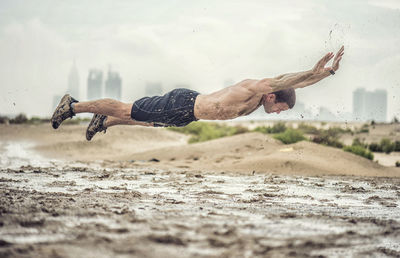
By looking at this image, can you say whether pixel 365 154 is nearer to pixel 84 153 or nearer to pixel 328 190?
pixel 328 190

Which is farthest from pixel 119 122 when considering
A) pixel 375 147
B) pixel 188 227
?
pixel 375 147

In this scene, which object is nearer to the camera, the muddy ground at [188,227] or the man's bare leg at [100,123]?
the muddy ground at [188,227]

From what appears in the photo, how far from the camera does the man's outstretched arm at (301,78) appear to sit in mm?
5260

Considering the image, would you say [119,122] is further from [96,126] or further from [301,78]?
[301,78]

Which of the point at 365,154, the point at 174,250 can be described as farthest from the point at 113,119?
the point at 365,154

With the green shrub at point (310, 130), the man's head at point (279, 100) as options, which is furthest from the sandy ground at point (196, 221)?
the green shrub at point (310, 130)

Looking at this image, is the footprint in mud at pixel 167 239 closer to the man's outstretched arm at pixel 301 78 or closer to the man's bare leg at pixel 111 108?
the man's outstretched arm at pixel 301 78

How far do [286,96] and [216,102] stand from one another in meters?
0.95

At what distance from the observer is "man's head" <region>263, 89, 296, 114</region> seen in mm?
5680

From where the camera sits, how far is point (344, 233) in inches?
135

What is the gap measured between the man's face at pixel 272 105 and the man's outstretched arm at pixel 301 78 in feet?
0.61

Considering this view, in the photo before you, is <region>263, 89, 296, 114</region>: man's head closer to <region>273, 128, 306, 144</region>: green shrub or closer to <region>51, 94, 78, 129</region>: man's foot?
<region>51, 94, 78, 129</region>: man's foot

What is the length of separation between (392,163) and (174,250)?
15.5 metres

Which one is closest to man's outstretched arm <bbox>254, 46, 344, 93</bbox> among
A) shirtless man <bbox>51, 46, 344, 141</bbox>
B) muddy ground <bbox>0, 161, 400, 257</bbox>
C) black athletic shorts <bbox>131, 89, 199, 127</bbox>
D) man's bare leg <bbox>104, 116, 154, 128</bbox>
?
shirtless man <bbox>51, 46, 344, 141</bbox>
